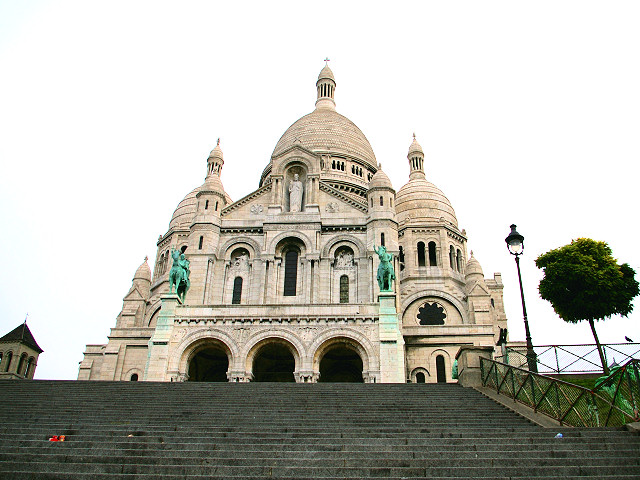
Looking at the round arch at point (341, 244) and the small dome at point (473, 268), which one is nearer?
the round arch at point (341, 244)

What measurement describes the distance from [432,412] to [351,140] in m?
44.6

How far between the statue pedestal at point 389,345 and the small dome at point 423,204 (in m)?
19.0

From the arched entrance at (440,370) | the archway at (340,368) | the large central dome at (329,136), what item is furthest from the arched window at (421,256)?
the archway at (340,368)

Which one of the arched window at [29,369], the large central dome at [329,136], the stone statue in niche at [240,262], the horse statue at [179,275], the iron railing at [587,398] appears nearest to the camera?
the iron railing at [587,398]

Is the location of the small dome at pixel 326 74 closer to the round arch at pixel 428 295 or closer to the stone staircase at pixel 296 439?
the round arch at pixel 428 295


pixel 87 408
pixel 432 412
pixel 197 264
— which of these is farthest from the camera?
pixel 197 264

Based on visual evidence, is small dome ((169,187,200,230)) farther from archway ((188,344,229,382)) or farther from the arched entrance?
the arched entrance

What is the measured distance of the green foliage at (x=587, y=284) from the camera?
112ft

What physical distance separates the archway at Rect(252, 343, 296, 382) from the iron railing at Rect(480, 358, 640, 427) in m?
19.3

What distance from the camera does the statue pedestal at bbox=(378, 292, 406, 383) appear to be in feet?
97.6

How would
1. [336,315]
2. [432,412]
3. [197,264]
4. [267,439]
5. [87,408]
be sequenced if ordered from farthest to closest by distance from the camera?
[197,264] < [336,315] < [87,408] < [432,412] < [267,439]

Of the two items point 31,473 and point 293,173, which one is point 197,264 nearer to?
point 293,173

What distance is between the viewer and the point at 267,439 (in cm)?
1315

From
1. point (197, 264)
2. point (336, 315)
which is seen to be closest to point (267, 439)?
point (336, 315)
